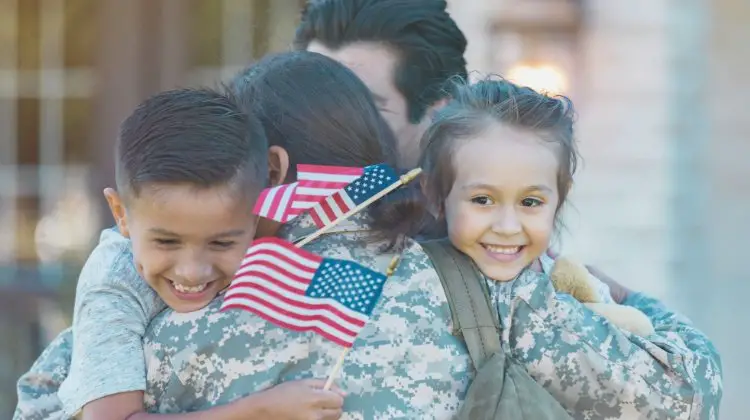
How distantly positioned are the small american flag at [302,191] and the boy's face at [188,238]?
6 centimetres

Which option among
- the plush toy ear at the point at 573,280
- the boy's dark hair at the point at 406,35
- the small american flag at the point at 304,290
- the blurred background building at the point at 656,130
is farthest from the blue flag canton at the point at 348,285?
the blurred background building at the point at 656,130

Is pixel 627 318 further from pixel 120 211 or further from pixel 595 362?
pixel 120 211

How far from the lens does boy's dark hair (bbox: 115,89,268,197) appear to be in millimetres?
1968

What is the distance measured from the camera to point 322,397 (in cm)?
188

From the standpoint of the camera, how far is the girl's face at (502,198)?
2.09 meters

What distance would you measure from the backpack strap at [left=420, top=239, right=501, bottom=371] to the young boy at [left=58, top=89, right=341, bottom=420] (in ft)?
0.89

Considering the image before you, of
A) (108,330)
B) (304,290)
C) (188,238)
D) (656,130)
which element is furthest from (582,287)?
(656,130)

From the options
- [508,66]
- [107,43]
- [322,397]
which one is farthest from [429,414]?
[107,43]

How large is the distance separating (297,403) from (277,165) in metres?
0.42

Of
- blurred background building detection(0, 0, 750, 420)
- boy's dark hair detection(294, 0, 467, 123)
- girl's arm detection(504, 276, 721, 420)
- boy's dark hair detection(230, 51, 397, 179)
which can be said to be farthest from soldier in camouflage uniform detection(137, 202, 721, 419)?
blurred background building detection(0, 0, 750, 420)

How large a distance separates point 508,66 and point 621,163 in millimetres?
703

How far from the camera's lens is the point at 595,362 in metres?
2.02

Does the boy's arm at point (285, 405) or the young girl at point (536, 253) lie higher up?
the young girl at point (536, 253)

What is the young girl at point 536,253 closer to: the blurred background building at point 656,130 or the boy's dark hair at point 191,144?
the boy's dark hair at point 191,144
